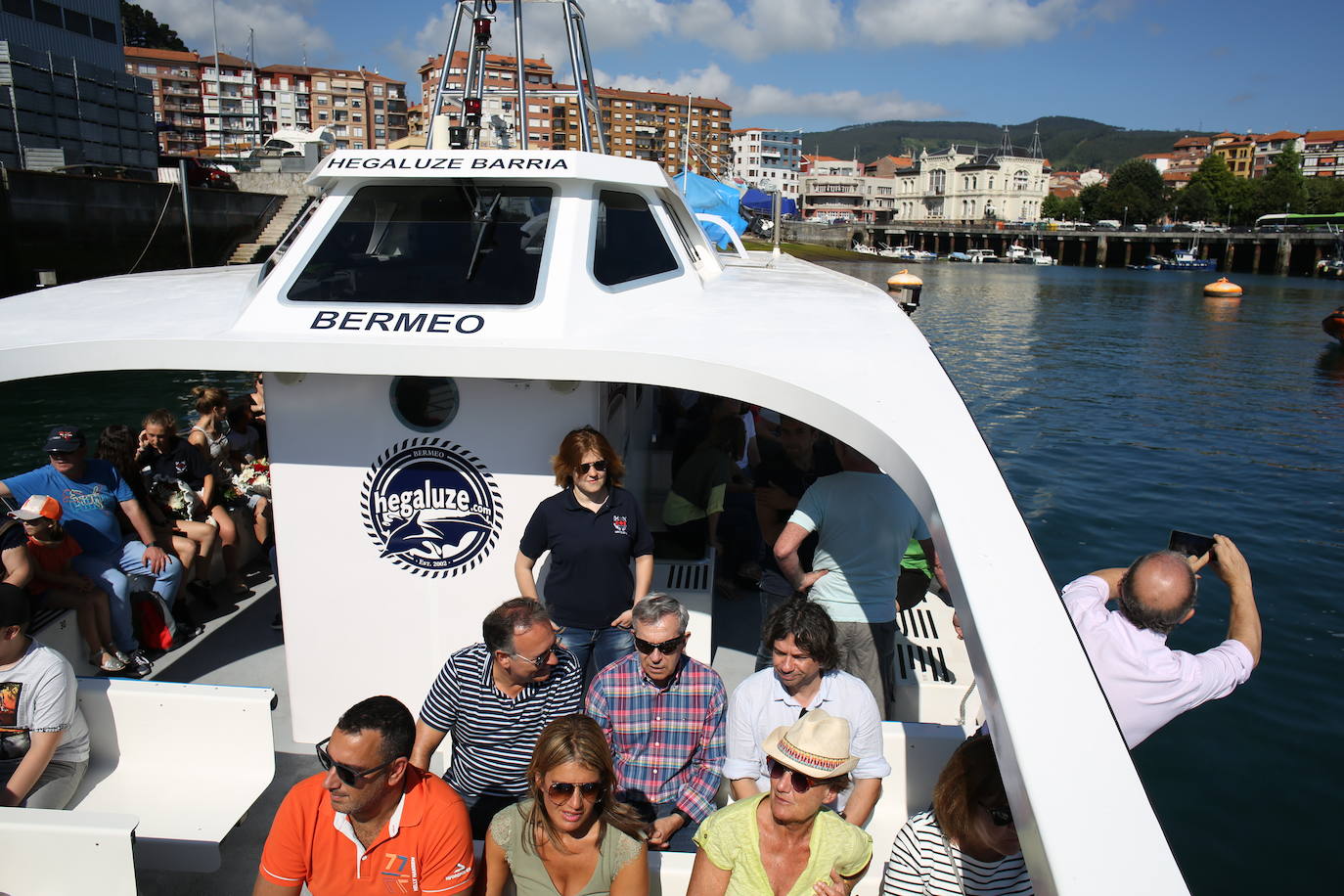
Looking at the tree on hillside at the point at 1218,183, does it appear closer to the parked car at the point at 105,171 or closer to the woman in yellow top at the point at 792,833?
the parked car at the point at 105,171

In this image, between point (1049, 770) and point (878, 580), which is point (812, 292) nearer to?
point (878, 580)

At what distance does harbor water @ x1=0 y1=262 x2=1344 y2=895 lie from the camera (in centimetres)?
537

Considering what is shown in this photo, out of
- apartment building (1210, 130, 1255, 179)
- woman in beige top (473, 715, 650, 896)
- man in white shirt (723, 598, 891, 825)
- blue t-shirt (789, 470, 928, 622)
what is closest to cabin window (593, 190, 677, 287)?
blue t-shirt (789, 470, 928, 622)

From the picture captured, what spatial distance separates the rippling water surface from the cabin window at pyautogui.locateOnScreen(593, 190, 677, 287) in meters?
2.80

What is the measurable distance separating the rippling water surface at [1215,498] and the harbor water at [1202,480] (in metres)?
0.02

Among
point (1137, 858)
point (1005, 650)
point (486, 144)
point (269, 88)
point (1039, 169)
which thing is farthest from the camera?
point (1039, 169)

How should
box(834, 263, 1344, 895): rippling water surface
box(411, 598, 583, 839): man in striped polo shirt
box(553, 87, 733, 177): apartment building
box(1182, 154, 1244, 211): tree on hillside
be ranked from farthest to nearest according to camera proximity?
box(553, 87, 733, 177): apartment building, box(1182, 154, 1244, 211): tree on hillside, box(834, 263, 1344, 895): rippling water surface, box(411, 598, 583, 839): man in striped polo shirt

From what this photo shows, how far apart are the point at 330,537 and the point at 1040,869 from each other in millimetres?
3066

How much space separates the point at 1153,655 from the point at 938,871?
127 cm

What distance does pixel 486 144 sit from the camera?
19.4 ft

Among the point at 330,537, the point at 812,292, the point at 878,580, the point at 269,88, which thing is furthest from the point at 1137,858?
the point at 269,88

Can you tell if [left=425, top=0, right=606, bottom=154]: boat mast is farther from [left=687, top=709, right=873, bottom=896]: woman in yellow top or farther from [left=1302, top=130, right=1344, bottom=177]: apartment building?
[left=1302, top=130, right=1344, bottom=177]: apartment building

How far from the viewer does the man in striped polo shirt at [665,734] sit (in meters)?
3.05

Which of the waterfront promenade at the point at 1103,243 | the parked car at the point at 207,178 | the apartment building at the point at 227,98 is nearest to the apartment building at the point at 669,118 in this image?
the waterfront promenade at the point at 1103,243
